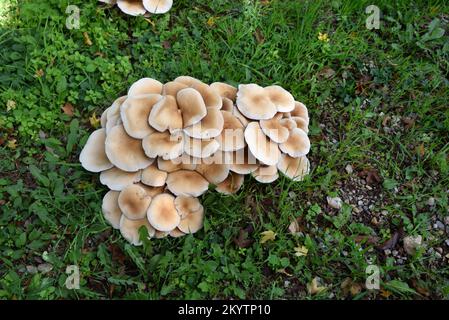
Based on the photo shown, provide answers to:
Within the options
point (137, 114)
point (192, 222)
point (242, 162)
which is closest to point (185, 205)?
point (192, 222)

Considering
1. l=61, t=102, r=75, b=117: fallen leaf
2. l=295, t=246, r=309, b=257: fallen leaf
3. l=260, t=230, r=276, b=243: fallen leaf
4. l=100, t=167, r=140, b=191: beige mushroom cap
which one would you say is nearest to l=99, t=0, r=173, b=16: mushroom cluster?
l=61, t=102, r=75, b=117: fallen leaf

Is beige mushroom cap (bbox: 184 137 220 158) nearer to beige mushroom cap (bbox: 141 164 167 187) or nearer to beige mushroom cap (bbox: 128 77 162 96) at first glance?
beige mushroom cap (bbox: 141 164 167 187)

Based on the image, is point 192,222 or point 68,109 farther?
point 68,109

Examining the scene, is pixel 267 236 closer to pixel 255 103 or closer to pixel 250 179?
pixel 250 179

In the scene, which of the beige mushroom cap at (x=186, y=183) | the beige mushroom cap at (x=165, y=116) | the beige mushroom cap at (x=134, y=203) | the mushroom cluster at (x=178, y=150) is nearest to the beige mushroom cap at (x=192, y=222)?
the mushroom cluster at (x=178, y=150)

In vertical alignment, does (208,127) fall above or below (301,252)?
above

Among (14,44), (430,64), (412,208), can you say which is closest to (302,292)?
(412,208)
